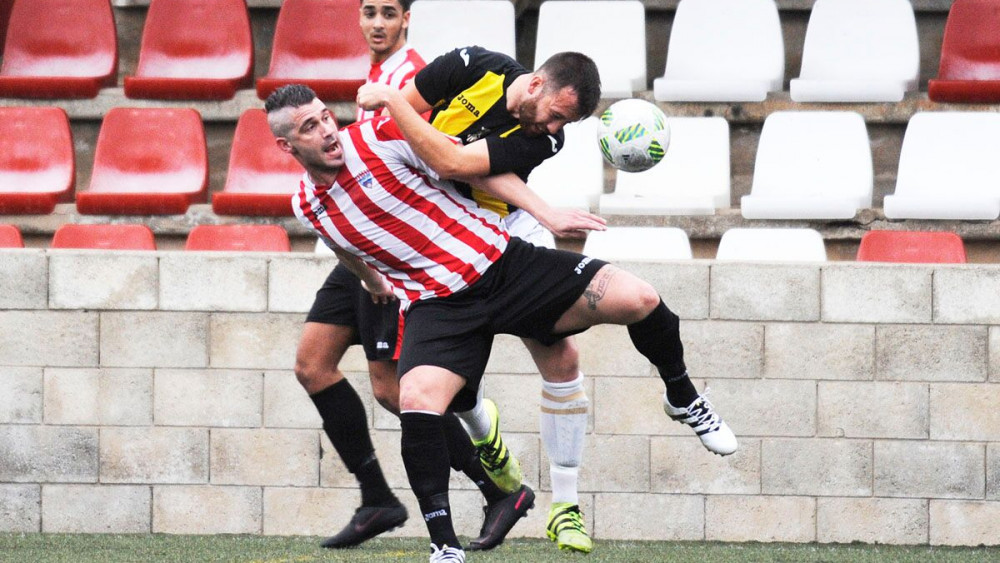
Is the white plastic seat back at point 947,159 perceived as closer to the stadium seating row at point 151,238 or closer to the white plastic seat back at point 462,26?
the white plastic seat back at point 462,26

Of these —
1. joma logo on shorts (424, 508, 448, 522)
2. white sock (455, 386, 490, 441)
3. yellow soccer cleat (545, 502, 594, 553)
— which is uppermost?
white sock (455, 386, 490, 441)

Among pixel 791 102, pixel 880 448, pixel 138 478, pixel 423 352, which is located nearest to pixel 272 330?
pixel 138 478

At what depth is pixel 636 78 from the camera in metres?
7.88

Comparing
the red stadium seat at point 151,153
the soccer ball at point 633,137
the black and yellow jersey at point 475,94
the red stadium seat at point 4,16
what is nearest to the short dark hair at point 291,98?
the black and yellow jersey at point 475,94

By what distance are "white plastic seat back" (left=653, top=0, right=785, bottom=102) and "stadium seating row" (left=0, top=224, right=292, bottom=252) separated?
226 centimetres

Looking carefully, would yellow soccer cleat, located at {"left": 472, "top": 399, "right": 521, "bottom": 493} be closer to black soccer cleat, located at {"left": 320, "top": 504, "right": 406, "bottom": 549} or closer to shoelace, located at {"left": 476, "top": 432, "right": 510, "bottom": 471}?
shoelace, located at {"left": 476, "top": 432, "right": 510, "bottom": 471}

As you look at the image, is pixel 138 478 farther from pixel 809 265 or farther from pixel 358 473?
pixel 809 265

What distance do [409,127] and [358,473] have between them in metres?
1.62

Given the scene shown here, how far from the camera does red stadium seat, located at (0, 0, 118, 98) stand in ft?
27.7

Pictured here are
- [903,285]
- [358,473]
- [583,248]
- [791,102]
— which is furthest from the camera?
[791,102]

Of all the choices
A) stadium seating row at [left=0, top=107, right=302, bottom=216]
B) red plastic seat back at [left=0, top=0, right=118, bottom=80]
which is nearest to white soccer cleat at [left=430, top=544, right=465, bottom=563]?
stadium seating row at [left=0, top=107, right=302, bottom=216]

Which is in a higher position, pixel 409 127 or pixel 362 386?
pixel 409 127

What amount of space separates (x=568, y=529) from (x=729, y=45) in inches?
158

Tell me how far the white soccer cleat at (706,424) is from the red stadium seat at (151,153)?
11.9ft
